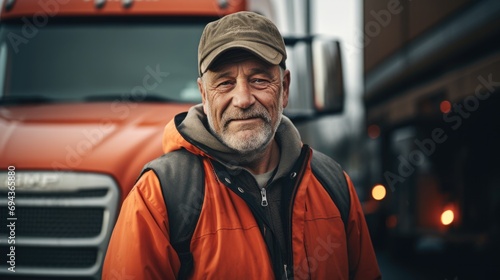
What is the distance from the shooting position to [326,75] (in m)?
4.76

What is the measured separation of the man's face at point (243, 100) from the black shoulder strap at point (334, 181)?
289 millimetres

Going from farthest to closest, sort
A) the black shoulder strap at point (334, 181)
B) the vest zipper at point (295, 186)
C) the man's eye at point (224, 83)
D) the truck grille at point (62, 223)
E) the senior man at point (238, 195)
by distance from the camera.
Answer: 1. the truck grille at point (62, 223)
2. the black shoulder strap at point (334, 181)
3. the man's eye at point (224, 83)
4. the vest zipper at point (295, 186)
5. the senior man at point (238, 195)

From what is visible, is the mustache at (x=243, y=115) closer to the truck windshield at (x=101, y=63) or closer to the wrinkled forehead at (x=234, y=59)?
the wrinkled forehead at (x=234, y=59)

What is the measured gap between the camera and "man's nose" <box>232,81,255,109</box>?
2613 millimetres

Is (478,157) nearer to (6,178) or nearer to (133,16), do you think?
(133,16)

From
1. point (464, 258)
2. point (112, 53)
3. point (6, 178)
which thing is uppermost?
point (112, 53)

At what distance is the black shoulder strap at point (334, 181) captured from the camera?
2771 mm

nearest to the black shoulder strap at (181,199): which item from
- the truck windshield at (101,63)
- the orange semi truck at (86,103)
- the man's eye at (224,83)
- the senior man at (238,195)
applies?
the senior man at (238,195)

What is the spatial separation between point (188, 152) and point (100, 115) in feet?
5.85

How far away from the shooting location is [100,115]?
14.0 feet

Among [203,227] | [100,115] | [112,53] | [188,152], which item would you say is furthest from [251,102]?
[112,53]

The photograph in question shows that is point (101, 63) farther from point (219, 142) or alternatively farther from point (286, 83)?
point (219, 142)

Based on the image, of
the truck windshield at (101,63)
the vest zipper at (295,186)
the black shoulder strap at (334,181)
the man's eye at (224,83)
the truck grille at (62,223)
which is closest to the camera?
the vest zipper at (295,186)

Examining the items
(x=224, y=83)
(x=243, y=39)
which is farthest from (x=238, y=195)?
(x=243, y=39)
